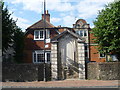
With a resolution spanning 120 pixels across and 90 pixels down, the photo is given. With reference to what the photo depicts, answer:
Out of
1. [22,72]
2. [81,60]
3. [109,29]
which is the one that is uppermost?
[109,29]

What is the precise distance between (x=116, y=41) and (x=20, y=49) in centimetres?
1510

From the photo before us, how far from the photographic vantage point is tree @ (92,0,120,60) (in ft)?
58.6

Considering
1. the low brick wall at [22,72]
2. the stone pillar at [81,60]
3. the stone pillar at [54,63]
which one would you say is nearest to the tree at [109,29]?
the stone pillar at [81,60]

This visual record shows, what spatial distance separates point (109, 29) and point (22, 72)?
9910 millimetres

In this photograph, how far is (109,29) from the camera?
59.6ft

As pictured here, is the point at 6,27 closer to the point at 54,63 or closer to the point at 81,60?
the point at 54,63

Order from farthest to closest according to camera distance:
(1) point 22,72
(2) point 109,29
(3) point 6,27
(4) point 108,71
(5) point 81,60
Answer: (3) point 6,27, (2) point 109,29, (5) point 81,60, (1) point 22,72, (4) point 108,71

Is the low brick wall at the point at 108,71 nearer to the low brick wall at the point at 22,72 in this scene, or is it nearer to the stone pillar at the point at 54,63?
the stone pillar at the point at 54,63

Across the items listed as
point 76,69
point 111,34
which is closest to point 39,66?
point 76,69

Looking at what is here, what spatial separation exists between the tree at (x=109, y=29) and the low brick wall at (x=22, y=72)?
7240 mm

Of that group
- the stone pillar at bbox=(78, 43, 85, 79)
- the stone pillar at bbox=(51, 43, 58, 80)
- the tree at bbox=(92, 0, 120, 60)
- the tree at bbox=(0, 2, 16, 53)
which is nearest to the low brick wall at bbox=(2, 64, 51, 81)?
the stone pillar at bbox=(51, 43, 58, 80)

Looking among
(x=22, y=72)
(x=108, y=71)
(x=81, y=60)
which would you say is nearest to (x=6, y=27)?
(x=22, y=72)

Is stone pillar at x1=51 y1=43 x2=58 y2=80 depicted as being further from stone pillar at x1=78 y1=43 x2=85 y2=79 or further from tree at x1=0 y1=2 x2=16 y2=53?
tree at x1=0 y1=2 x2=16 y2=53

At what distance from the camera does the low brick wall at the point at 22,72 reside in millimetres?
17266
